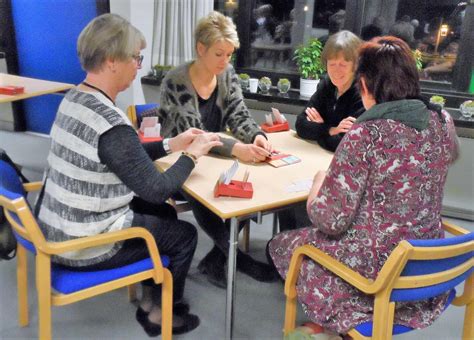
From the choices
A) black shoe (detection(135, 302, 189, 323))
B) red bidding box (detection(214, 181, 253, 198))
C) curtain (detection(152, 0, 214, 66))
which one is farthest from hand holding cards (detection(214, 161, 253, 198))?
curtain (detection(152, 0, 214, 66))

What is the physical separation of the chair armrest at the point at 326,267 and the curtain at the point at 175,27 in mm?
2429

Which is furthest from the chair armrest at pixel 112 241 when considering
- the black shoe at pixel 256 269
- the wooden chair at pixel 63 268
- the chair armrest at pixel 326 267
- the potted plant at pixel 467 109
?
the potted plant at pixel 467 109

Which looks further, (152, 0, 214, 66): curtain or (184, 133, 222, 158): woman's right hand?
(152, 0, 214, 66): curtain

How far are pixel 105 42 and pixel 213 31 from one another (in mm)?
748

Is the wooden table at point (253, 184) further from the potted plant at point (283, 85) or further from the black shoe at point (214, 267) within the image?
the potted plant at point (283, 85)

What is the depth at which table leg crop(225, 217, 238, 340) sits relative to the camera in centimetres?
169

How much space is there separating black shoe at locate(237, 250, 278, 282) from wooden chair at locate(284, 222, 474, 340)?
0.95m

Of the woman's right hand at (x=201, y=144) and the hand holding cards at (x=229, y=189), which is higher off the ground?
the woman's right hand at (x=201, y=144)

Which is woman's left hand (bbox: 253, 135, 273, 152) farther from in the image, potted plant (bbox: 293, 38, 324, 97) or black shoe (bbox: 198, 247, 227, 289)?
potted plant (bbox: 293, 38, 324, 97)

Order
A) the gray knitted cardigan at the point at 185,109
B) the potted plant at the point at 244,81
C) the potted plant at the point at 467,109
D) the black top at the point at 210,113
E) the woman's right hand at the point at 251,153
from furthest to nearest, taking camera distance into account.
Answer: the potted plant at the point at 244,81, the potted plant at the point at 467,109, the black top at the point at 210,113, the gray knitted cardigan at the point at 185,109, the woman's right hand at the point at 251,153

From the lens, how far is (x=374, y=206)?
1451 mm

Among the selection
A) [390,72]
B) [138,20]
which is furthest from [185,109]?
[138,20]

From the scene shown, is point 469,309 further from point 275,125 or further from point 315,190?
point 275,125

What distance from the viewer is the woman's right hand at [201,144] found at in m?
1.84
